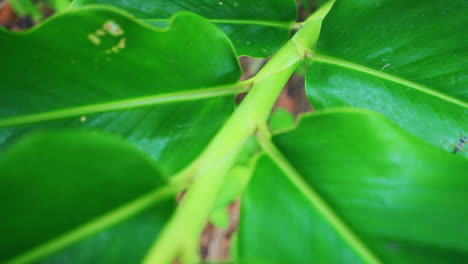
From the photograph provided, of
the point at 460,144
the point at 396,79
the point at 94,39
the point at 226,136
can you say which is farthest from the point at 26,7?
the point at 460,144

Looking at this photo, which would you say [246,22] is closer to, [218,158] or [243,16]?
[243,16]

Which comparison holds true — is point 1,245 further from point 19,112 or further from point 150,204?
point 19,112

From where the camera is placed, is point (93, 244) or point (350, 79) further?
point (350, 79)

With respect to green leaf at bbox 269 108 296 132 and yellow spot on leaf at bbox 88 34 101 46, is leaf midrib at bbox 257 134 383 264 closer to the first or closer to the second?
yellow spot on leaf at bbox 88 34 101 46

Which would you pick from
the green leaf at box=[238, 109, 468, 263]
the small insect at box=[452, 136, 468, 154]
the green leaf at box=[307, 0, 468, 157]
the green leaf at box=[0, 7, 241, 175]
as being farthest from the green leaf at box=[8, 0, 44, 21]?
the small insect at box=[452, 136, 468, 154]

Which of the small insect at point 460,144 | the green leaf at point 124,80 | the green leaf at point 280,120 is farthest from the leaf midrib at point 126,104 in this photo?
the green leaf at point 280,120

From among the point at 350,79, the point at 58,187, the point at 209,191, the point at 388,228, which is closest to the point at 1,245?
the point at 58,187
